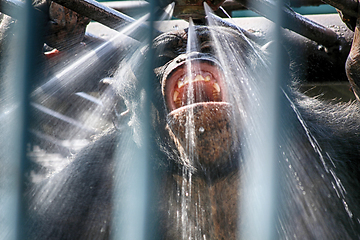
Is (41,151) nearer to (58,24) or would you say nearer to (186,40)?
(58,24)

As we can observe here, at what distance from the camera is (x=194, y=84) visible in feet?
6.50

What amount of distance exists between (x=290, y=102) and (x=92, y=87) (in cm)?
188

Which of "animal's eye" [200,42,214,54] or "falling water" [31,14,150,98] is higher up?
"animal's eye" [200,42,214,54]

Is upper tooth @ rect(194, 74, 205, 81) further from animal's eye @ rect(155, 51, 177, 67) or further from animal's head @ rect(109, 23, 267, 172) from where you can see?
animal's eye @ rect(155, 51, 177, 67)

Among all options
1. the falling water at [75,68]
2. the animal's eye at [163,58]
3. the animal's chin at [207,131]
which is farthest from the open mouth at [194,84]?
the falling water at [75,68]

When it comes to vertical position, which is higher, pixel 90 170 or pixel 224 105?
pixel 224 105

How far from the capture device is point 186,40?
2.40 metres

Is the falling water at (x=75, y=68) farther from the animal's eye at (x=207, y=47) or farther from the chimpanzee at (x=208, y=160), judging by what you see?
the animal's eye at (x=207, y=47)

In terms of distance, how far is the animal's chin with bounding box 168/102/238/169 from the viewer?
1787mm

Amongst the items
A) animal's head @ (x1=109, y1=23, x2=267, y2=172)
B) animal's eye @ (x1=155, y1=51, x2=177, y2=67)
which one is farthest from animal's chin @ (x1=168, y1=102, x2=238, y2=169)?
animal's eye @ (x1=155, y1=51, x2=177, y2=67)

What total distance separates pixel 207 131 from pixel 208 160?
0.18 meters

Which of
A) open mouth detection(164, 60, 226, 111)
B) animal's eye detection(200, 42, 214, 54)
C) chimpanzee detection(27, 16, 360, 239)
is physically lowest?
chimpanzee detection(27, 16, 360, 239)

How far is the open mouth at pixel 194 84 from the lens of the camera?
197 cm

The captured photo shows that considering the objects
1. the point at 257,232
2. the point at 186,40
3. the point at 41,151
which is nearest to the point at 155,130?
the point at 186,40
